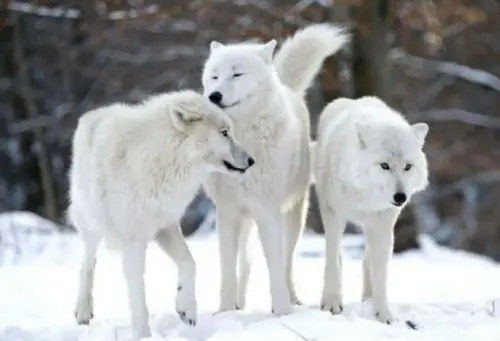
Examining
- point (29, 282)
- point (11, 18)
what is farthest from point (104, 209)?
point (11, 18)

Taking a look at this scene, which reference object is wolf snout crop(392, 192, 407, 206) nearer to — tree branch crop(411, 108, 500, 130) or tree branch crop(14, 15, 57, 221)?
tree branch crop(411, 108, 500, 130)

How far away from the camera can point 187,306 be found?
5.94 m

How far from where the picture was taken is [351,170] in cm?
623

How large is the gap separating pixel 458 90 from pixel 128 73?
7000 millimetres

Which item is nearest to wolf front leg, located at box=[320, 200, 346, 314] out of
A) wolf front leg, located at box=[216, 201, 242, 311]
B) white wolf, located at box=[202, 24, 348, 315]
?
white wolf, located at box=[202, 24, 348, 315]

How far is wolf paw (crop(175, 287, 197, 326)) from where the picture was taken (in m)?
5.93

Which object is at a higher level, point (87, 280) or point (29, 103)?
point (29, 103)

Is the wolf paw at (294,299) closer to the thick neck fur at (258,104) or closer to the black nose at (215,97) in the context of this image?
the thick neck fur at (258,104)

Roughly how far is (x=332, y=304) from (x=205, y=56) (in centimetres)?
1013

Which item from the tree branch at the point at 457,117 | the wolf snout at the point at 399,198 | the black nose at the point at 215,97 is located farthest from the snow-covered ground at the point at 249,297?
the tree branch at the point at 457,117

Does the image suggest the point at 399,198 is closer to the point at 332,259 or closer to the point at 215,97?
the point at 332,259

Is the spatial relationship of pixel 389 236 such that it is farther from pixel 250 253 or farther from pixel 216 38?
pixel 216 38

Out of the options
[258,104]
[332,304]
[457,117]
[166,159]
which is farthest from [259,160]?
[457,117]

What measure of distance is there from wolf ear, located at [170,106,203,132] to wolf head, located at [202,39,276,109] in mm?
345
